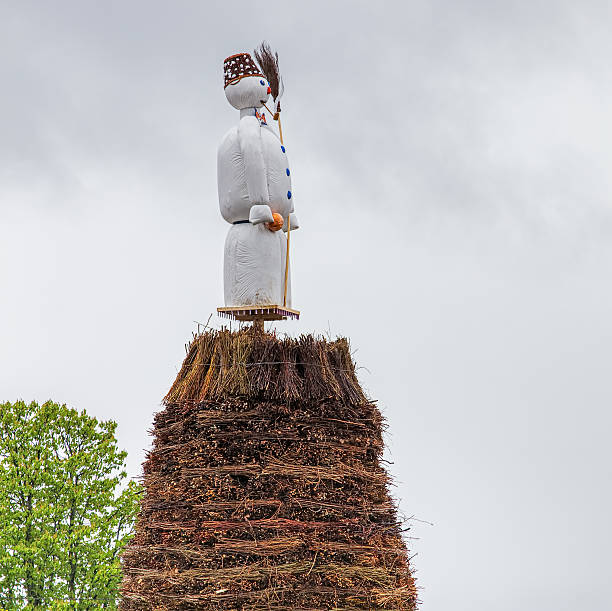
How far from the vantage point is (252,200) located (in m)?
8.95

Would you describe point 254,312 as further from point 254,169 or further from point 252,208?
point 254,169

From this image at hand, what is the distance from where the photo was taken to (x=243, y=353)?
7.98 metres

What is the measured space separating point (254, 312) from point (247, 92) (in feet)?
8.03

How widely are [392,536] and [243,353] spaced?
2.25m

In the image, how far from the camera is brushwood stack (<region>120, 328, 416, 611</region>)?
741 cm

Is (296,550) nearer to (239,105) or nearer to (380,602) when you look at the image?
(380,602)

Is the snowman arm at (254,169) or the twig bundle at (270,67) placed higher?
A: the twig bundle at (270,67)

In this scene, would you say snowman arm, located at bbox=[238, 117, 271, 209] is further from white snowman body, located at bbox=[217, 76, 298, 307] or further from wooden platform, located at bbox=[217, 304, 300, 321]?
wooden platform, located at bbox=[217, 304, 300, 321]

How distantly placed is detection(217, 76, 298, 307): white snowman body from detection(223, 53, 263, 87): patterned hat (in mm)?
161

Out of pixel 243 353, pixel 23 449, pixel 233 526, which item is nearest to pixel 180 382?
pixel 243 353

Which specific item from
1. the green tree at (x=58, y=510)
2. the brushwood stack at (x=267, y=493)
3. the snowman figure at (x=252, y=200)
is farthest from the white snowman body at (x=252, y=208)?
the green tree at (x=58, y=510)

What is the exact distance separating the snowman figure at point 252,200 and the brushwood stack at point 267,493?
2.61 ft

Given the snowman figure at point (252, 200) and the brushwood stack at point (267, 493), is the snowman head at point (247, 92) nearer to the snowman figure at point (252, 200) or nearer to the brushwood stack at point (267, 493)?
the snowman figure at point (252, 200)

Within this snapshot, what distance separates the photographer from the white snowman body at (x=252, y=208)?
8898 mm
